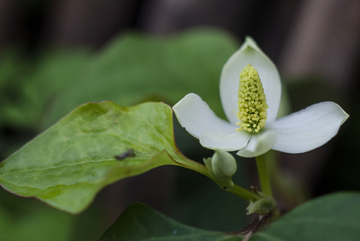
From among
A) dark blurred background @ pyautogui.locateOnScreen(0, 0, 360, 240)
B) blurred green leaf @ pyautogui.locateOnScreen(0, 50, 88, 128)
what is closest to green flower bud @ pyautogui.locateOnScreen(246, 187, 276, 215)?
dark blurred background @ pyautogui.locateOnScreen(0, 0, 360, 240)

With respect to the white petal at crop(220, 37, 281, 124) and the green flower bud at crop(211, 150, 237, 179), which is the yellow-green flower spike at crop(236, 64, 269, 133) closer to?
the white petal at crop(220, 37, 281, 124)

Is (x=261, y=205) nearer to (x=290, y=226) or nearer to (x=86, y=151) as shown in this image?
(x=290, y=226)

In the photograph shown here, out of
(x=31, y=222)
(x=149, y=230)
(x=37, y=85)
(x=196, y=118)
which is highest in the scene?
(x=196, y=118)

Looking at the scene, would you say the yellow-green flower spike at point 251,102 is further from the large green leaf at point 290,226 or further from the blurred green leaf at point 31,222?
the blurred green leaf at point 31,222

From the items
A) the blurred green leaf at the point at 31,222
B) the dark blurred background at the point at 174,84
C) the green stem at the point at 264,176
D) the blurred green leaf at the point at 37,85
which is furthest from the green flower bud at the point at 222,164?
the blurred green leaf at the point at 37,85

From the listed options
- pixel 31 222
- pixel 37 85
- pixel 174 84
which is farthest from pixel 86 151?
pixel 37 85
